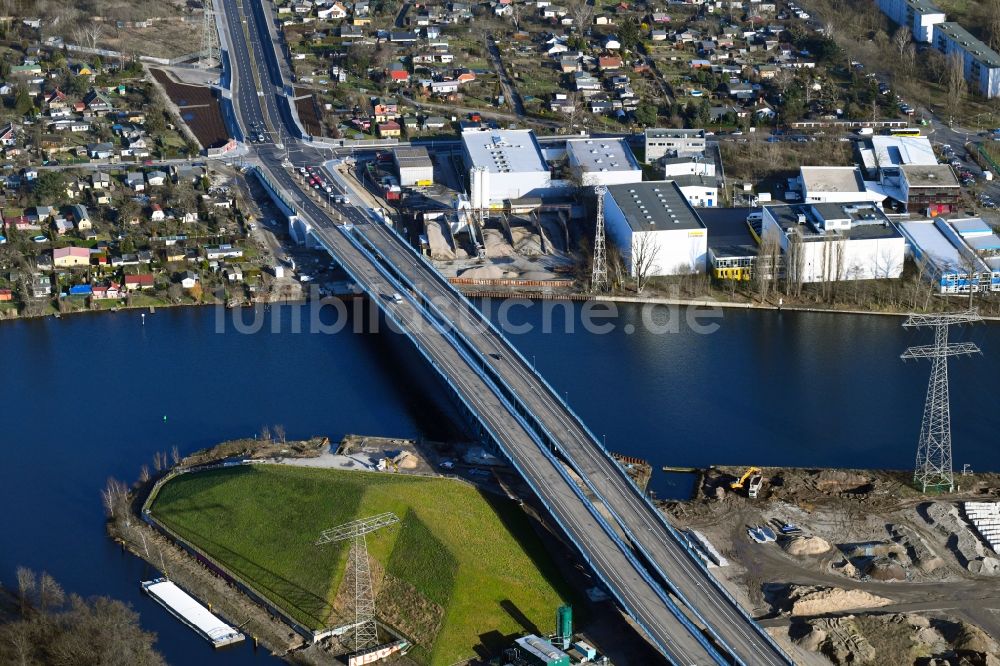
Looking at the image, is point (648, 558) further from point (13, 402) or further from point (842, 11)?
point (842, 11)

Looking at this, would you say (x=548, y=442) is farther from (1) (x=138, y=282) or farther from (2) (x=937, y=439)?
(1) (x=138, y=282)

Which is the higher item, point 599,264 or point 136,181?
point 136,181

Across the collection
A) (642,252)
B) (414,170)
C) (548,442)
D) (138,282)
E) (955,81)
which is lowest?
(548,442)

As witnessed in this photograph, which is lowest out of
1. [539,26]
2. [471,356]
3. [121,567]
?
[121,567]

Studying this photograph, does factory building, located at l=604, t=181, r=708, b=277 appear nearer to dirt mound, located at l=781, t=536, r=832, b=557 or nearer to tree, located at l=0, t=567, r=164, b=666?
dirt mound, located at l=781, t=536, r=832, b=557

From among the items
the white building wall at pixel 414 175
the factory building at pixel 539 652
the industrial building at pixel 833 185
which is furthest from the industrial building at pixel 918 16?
the factory building at pixel 539 652

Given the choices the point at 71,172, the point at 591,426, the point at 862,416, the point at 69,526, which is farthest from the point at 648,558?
the point at 71,172

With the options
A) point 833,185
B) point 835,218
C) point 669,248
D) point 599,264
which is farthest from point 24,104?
point 835,218
